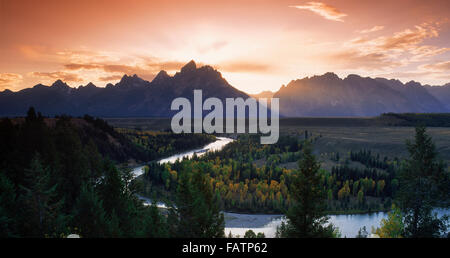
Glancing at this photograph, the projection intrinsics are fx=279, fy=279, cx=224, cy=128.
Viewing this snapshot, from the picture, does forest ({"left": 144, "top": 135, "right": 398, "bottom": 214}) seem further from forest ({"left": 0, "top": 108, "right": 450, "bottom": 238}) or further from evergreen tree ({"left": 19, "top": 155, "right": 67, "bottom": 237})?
evergreen tree ({"left": 19, "top": 155, "right": 67, "bottom": 237})

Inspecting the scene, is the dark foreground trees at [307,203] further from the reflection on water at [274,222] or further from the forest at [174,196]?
the reflection on water at [274,222]

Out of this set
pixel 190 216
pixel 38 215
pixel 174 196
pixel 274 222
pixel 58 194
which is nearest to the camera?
pixel 190 216

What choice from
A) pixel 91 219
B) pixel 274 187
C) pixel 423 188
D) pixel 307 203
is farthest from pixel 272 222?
pixel 91 219

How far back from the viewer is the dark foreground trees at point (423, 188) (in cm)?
2519

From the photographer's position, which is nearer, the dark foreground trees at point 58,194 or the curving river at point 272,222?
the dark foreground trees at point 58,194

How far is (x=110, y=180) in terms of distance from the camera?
33250 mm

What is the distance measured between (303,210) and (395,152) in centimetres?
11800

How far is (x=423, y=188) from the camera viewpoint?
25.5 meters

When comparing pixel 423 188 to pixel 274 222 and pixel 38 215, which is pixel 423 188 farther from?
pixel 274 222

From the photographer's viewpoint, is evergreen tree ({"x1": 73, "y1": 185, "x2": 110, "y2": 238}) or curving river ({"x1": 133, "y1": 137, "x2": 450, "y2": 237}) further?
curving river ({"x1": 133, "y1": 137, "x2": 450, "y2": 237})

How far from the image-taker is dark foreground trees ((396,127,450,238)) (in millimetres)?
25188

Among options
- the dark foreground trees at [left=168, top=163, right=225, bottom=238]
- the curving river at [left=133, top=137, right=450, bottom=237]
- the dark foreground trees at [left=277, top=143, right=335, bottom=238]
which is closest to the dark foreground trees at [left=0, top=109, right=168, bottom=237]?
the dark foreground trees at [left=168, top=163, right=225, bottom=238]

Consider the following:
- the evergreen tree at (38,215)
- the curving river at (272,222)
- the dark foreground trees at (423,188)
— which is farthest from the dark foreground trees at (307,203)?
the curving river at (272,222)

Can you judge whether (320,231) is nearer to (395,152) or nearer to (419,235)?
(419,235)
